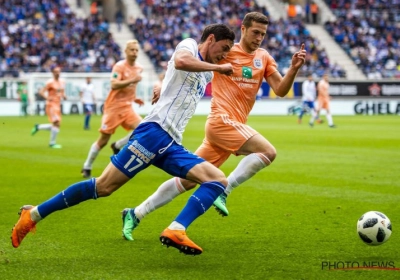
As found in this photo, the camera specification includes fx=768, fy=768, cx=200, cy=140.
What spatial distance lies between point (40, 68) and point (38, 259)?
4080cm

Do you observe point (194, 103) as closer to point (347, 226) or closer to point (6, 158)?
point (347, 226)

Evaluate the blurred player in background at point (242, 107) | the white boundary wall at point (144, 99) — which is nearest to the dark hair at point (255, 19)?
the blurred player in background at point (242, 107)

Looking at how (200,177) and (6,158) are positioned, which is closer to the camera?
(200,177)

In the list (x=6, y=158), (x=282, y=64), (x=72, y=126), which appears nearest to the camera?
(x=6, y=158)

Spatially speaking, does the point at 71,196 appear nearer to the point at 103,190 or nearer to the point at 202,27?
the point at 103,190

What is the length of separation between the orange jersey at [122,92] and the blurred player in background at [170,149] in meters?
7.42

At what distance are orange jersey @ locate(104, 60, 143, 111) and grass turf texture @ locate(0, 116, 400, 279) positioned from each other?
57.2 inches

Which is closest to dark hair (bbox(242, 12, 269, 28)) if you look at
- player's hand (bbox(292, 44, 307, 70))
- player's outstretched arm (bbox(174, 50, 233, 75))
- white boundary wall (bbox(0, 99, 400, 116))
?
Result: player's hand (bbox(292, 44, 307, 70))

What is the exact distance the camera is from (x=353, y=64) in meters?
54.5

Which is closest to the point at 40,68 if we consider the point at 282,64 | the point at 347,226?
the point at 282,64

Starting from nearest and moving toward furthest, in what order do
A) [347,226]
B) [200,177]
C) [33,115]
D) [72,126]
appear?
[200,177], [347,226], [72,126], [33,115]

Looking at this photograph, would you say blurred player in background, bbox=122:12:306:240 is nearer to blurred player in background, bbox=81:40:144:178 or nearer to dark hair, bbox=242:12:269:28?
dark hair, bbox=242:12:269:28

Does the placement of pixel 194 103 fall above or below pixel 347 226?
above

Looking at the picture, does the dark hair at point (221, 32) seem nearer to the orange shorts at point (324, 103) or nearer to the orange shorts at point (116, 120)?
the orange shorts at point (116, 120)
